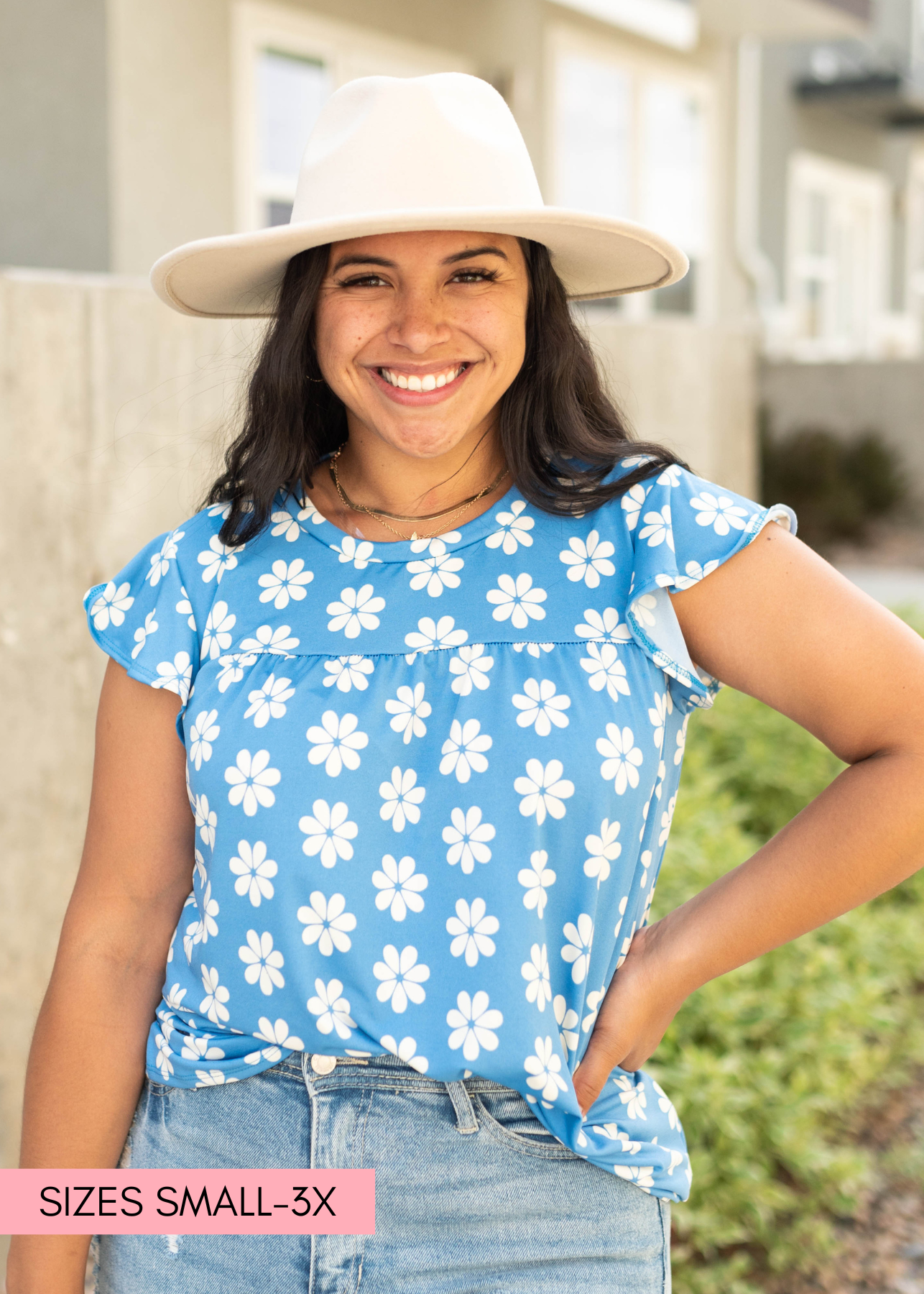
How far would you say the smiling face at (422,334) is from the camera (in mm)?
1663

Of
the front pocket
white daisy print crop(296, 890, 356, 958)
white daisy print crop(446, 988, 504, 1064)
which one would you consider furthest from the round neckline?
the front pocket

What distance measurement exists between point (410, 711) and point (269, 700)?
0.17 m

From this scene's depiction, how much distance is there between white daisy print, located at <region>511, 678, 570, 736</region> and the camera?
1497 millimetres

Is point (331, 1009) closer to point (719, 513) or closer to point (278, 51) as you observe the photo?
point (719, 513)

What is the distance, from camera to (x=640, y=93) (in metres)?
10.8

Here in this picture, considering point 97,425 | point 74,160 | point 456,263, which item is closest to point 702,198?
point 74,160

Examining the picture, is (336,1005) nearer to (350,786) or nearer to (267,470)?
(350,786)

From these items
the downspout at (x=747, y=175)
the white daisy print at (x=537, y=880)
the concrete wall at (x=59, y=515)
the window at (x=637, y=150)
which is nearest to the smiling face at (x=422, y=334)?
the white daisy print at (x=537, y=880)

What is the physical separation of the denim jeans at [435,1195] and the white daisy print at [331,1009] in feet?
0.18

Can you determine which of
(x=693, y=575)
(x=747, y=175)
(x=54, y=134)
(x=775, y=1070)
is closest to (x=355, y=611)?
(x=693, y=575)

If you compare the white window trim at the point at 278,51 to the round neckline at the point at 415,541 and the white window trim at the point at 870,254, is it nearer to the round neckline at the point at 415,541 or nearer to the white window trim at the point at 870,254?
the round neckline at the point at 415,541

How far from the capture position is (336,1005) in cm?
150

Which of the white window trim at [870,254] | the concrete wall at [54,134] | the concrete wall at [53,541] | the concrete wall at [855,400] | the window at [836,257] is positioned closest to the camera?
the concrete wall at [53,541]

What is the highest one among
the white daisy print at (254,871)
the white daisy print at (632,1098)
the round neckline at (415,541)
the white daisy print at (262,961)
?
the round neckline at (415,541)
